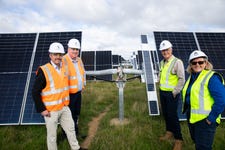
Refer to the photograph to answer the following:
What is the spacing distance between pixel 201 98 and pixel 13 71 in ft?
19.0

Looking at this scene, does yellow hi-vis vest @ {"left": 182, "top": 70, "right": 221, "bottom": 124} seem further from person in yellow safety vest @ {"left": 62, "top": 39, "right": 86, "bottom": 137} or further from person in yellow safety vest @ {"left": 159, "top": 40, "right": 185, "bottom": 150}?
person in yellow safety vest @ {"left": 62, "top": 39, "right": 86, "bottom": 137}

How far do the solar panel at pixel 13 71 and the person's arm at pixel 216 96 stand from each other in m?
5.03

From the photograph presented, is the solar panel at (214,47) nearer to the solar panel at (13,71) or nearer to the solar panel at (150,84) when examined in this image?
the solar panel at (150,84)

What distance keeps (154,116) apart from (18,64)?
5239 millimetres

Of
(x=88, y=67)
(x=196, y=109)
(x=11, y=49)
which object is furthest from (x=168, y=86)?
(x=88, y=67)

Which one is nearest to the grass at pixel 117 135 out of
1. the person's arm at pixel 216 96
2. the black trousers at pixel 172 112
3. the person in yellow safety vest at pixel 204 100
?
the black trousers at pixel 172 112

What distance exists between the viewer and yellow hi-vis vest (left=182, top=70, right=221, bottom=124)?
263cm

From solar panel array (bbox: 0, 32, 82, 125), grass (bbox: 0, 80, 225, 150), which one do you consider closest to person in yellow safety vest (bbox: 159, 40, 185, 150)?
grass (bbox: 0, 80, 225, 150)

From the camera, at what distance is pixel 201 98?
2.66 metres

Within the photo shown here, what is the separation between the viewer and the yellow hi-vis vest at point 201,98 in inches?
103

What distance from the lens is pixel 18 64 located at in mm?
6055

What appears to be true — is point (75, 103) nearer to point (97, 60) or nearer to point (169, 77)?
point (169, 77)

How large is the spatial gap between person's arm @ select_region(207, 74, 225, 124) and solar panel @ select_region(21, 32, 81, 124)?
175 inches

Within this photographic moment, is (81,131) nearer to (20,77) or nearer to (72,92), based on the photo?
(72,92)
